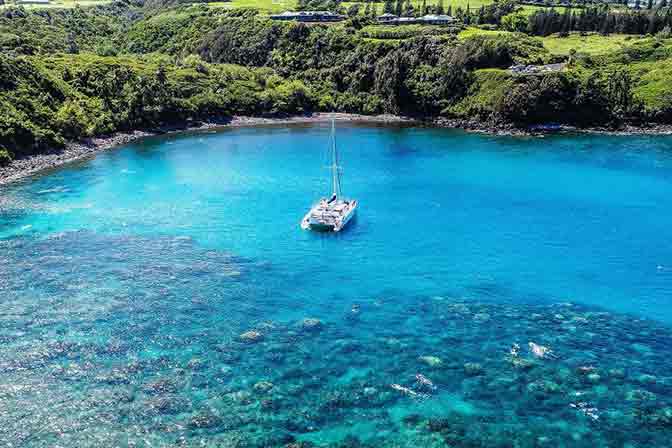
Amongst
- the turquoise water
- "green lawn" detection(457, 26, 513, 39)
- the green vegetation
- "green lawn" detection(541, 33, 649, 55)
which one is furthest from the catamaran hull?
"green lawn" detection(541, 33, 649, 55)

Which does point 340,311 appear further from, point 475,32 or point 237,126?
point 475,32

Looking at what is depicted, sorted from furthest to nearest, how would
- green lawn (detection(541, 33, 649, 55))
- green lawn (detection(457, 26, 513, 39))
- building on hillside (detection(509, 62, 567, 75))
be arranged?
1. green lawn (detection(457, 26, 513, 39))
2. green lawn (detection(541, 33, 649, 55))
3. building on hillside (detection(509, 62, 567, 75))

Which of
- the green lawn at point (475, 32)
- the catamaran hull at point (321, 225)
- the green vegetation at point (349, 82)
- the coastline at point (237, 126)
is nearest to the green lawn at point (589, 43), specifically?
the green vegetation at point (349, 82)

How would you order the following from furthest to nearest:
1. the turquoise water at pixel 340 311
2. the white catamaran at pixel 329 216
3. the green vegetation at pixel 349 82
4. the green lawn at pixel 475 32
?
the green lawn at pixel 475 32 < the green vegetation at pixel 349 82 < the white catamaran at pixel 329 216 < the turquoise water at pixel 340 311

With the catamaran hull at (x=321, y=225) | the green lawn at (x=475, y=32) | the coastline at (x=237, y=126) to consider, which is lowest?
the catamaran hull at (x=321, y=225)

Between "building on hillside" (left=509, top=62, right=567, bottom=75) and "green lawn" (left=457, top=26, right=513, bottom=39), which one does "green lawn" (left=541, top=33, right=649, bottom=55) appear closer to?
"green lawn" (left=457, top=26, right=513, bottom=39)

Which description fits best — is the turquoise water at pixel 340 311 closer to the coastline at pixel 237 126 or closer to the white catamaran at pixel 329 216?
the white catamaran at pixel 329 216
